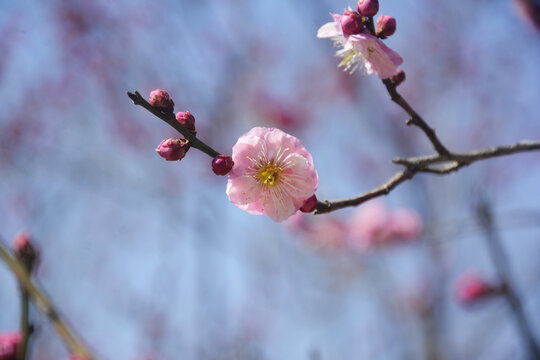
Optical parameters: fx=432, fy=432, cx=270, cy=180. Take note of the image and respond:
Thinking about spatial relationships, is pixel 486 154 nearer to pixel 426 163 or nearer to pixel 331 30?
pixel 426 163

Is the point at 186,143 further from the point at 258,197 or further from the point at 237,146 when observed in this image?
the point at 258,197

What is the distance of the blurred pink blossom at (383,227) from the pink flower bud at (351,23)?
10.9ft

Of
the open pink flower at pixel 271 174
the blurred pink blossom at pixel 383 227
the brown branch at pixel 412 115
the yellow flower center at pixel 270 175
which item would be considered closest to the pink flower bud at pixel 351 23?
the brown branch at pixel 412 115

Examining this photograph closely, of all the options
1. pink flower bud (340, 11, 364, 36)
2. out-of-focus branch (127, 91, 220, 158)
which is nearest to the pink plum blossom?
pink flower bud (340, 11, 364, 36)

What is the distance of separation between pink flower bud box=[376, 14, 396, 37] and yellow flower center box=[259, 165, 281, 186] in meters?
0.51

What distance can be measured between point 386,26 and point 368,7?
10 cm

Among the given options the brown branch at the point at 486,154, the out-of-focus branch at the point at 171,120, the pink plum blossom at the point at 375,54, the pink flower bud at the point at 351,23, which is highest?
the pink flower bud at the point at 351,23

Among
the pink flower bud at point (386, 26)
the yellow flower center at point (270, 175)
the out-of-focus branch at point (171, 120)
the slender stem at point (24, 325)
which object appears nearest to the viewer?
the slender stem at point (24, 325)

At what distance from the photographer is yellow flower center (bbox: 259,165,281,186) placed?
1.37 m

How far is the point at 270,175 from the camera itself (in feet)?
4.50

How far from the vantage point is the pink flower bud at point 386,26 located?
1252 millimetres

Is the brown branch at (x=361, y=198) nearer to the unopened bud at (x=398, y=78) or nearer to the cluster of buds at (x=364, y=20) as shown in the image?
the unopened bud at (x=398, y=78)

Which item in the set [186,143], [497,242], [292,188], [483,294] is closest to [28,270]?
[186,143]

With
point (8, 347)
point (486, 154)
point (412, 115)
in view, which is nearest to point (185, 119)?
point (412, 115)
